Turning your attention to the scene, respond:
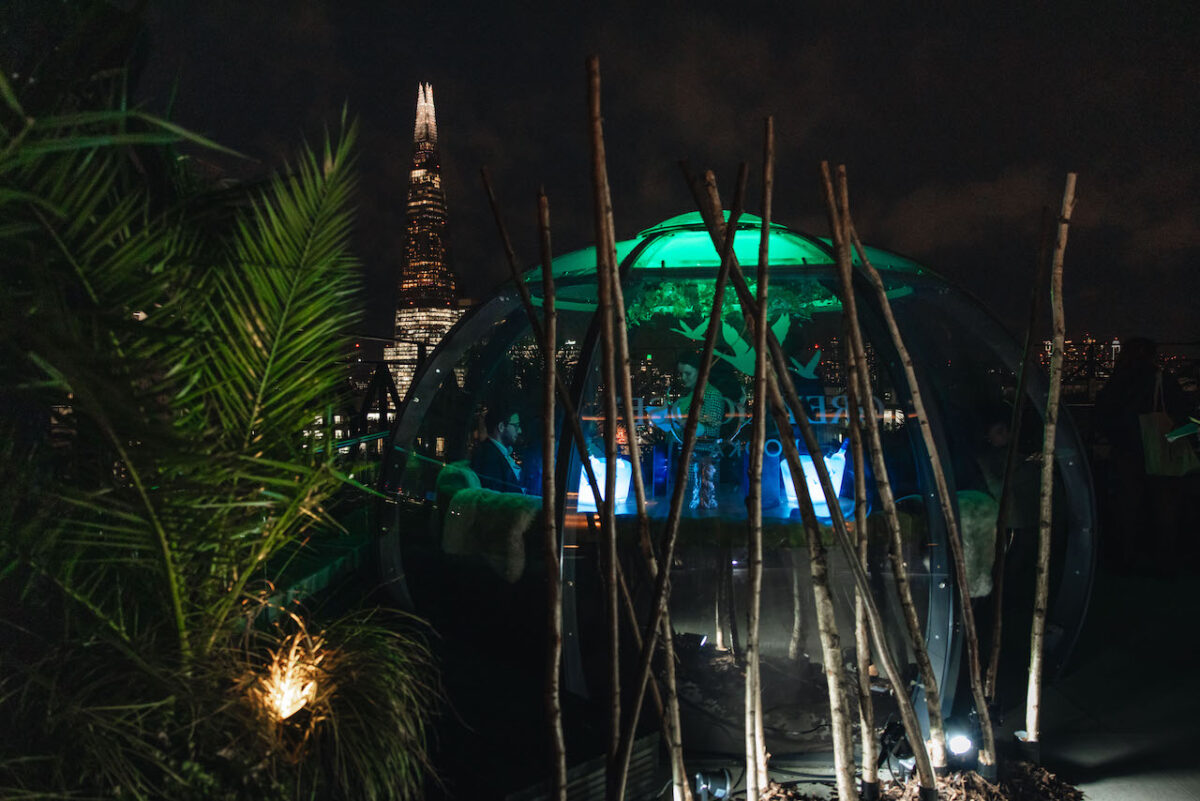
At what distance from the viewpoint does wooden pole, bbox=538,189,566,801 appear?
7.02 feet

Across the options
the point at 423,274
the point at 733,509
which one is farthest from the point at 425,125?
the point at 733,509

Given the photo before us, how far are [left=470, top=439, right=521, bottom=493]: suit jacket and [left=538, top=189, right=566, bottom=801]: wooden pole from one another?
2.30 metres

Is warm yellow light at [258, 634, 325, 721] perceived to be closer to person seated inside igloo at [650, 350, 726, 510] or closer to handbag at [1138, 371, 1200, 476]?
person seated inside igloo at [650, 350, 726, 510]

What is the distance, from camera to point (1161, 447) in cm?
633

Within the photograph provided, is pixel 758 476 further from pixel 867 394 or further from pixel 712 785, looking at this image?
pixel 712 785

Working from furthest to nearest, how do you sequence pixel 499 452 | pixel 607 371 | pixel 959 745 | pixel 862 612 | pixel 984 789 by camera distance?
pixel 499 452, pixel 959 745, pixel 984 789, pixel 862 612, pixel 607 371

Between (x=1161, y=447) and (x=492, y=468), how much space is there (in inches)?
223

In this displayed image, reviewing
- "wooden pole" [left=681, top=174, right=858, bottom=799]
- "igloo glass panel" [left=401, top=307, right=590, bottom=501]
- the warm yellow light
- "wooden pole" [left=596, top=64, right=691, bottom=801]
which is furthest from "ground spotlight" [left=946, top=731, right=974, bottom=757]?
"igloo glass panel" [left=401, top=307, right=590, bottom=501]

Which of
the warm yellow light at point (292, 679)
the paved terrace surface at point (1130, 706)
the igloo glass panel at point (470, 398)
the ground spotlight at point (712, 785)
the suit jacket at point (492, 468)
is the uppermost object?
the igloo glass panel at point (470, 398)

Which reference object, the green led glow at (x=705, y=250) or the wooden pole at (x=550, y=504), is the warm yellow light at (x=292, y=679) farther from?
the green led glow at (x=705, y=250)

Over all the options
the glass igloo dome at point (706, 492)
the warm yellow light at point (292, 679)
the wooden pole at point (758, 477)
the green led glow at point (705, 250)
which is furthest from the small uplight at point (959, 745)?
the warm yellow light at point (292, 679)

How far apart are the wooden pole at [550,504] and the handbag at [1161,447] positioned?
20.8ft

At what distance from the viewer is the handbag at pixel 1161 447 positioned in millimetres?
6293

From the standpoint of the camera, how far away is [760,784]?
2.66 meters
